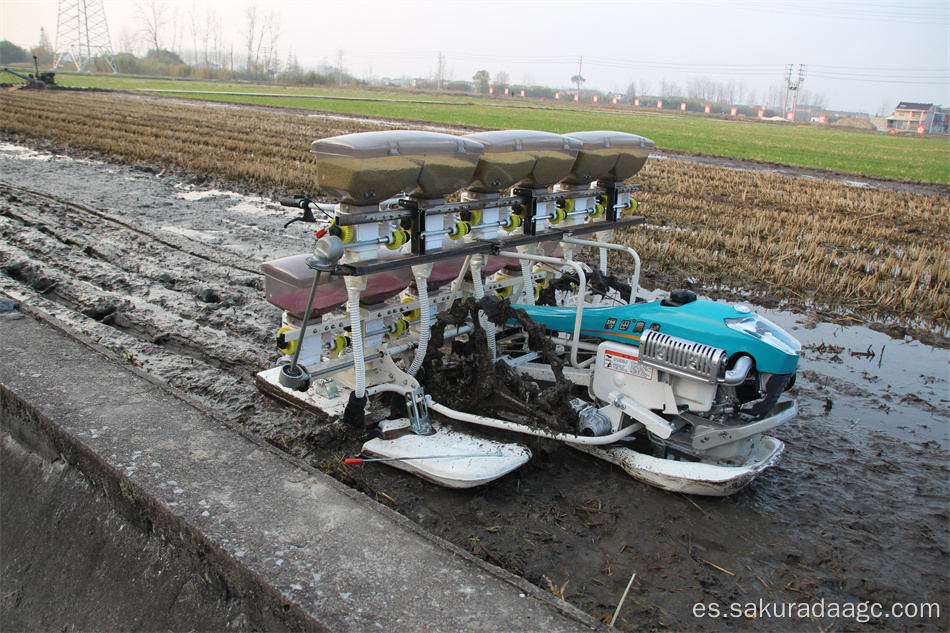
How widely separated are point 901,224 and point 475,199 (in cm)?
1262

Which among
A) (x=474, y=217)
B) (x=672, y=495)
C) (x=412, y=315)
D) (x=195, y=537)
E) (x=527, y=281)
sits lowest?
(x=672, y=495)

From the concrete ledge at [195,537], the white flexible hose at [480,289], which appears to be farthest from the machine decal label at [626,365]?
the concrete ledge at [195,537]

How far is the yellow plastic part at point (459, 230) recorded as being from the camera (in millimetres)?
4480

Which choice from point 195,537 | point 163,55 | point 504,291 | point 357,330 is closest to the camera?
point 195,537

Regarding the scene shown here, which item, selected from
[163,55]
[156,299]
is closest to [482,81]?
[163,55]

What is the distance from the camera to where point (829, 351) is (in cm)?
691

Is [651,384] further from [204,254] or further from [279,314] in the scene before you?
[204,254]

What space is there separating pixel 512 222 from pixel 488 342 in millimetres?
922

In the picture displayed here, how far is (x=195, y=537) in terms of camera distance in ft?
9.79

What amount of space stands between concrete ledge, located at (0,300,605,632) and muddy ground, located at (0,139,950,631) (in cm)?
33

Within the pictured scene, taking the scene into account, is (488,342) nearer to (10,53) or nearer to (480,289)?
(480,289)

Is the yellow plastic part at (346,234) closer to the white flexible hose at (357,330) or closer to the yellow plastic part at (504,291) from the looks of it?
the white flexible hose at (357,330)

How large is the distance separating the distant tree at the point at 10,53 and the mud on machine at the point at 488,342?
121 metres

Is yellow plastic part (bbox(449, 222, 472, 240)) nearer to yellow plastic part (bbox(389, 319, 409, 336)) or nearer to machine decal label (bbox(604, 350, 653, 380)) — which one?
yellow plastic part (bbox(389, 319, 409, 336))
